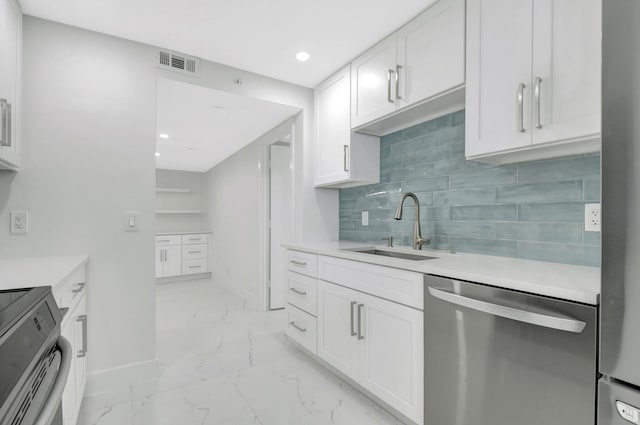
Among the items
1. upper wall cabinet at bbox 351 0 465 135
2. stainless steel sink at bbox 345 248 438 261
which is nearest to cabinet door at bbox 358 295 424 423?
stainless steel sink at bbox 345 248 438 261

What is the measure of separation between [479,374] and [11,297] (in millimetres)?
1651

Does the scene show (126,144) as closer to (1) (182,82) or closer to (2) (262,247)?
(1) (182,82)

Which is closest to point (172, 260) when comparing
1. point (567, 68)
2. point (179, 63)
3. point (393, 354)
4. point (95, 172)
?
point (95, 172)

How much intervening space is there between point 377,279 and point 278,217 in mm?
2379

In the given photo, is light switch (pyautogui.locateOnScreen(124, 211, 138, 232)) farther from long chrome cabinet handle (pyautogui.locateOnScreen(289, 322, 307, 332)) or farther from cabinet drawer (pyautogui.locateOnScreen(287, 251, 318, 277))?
long chrome cabinet handle (pyautogui.locateOnScreen(289, 322, 307, 332))

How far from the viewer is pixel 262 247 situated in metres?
3.93

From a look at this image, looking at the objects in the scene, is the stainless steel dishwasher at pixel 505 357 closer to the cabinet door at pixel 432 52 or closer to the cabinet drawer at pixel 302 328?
the cabinet drawer at pixel 302 328

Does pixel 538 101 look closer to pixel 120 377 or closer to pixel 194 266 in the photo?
pixel 120 377

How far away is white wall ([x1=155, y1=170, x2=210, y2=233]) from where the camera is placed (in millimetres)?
6277

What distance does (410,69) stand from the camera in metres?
1.96

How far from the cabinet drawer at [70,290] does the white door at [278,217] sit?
2.24 metres

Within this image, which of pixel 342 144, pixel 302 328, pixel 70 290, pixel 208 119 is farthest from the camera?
pixel 208 119

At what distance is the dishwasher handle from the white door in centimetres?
280

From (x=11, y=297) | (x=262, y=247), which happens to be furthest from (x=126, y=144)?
(x=262, y=247)
